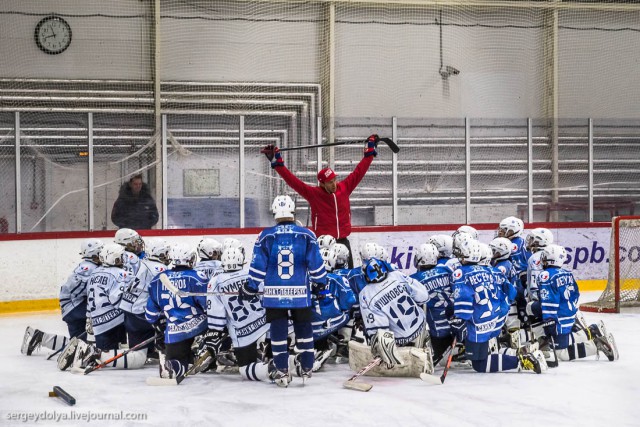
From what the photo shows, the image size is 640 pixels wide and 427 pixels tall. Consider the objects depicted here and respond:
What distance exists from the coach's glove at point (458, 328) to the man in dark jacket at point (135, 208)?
500 centimetres

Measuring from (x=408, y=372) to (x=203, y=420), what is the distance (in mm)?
1574

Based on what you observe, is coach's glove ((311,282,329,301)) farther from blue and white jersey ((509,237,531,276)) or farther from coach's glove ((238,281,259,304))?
blue and white jersey ((509,237,531,276))

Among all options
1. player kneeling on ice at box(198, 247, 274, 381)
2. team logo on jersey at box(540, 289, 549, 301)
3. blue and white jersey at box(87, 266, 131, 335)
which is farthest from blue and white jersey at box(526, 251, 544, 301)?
blue and white jersey at box(87, 266, 131, 335)

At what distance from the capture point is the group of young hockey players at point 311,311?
591 centimetres

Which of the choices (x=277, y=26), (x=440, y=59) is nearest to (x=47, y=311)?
(x=277, y=26)

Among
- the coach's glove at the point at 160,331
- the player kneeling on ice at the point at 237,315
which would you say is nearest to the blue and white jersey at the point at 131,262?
the coach's glove at the point at 160,331

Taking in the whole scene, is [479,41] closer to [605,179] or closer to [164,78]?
[605,179]

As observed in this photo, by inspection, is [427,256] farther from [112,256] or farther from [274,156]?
[274,156]

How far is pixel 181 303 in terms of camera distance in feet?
20.2

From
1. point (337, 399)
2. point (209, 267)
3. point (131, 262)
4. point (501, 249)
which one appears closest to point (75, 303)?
point (131, 262)

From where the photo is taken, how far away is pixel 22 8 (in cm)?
1235

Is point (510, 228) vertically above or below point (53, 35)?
below

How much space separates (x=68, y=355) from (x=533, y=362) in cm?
293

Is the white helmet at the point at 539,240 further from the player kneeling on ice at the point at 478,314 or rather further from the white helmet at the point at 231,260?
the white helmet at the point at 231,260
